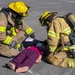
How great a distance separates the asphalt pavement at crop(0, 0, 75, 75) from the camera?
17.6 feet

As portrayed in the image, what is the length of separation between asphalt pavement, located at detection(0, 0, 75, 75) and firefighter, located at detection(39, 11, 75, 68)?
0.15 m

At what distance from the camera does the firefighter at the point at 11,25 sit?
5762mm

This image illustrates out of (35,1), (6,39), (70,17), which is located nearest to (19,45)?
(6,39)

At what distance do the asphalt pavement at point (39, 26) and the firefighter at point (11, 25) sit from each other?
0.74 ft

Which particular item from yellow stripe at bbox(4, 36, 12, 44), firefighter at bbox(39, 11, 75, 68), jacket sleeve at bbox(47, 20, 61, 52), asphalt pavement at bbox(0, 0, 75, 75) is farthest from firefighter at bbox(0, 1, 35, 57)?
jacket sleeve at bbox(47, 20, 61, 52)

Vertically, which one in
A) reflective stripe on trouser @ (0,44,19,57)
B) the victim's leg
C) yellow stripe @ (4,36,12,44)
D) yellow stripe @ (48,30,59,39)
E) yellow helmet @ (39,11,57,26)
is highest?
yellow helmet @ (39,11,57,26)

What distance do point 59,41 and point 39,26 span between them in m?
2.61

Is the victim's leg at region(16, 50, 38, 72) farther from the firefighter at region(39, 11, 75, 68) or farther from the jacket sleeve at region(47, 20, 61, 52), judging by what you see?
the jacket sleeve at region(47, 20, 61, 52)

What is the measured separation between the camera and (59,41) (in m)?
5.53

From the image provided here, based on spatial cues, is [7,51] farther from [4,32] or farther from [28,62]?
[28,62]

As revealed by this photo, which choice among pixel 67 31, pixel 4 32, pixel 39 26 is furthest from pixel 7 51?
pixel 39 26

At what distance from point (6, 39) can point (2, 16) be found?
1.58 feet

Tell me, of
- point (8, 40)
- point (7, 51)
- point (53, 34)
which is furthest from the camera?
point (7, 51)

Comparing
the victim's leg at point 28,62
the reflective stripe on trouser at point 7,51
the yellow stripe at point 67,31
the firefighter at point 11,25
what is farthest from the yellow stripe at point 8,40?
the yellow stripe at point 67,31
